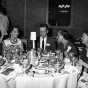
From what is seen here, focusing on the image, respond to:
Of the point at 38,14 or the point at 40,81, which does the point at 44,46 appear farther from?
the point at 40,81

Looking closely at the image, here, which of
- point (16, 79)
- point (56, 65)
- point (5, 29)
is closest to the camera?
point (16, 79)

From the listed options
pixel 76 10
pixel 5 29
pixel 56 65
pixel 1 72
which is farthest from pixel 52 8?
pixel 1 72

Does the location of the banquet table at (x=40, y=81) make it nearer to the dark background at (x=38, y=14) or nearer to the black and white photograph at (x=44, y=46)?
the black and white photograph at (x=44, y=46)

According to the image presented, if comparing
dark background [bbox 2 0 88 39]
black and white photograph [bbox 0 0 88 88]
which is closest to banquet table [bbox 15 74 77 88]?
black and white photograph [bbox 0 0 88 88]

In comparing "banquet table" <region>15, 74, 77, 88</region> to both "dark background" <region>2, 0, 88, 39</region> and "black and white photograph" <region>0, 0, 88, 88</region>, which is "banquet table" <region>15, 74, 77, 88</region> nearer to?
"black and white photograph" <region>0, 0, 88, 88</region>

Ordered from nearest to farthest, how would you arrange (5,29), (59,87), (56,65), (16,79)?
(16,79), (59,87), (56,65), (5,29)

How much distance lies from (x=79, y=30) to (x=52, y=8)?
998mm

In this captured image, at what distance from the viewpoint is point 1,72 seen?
1.99 metres

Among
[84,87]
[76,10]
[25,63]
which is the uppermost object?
[76,10]

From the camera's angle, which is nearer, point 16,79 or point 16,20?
point 16,79

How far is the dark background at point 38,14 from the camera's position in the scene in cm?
468

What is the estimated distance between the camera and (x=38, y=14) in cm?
478

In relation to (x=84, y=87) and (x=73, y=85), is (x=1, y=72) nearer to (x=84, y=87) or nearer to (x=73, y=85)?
(x=73, y=85)

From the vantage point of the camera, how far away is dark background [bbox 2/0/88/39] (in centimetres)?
468
